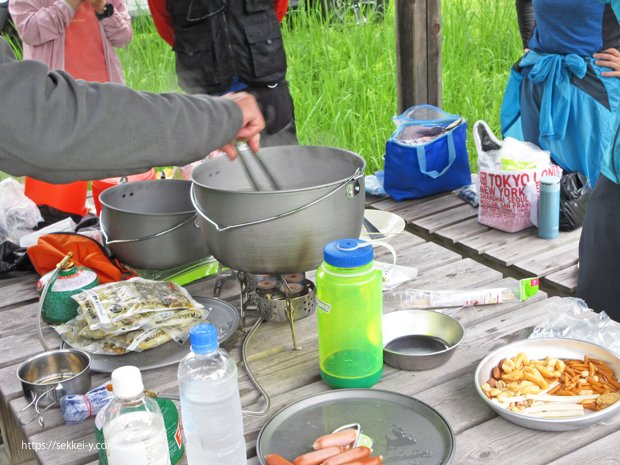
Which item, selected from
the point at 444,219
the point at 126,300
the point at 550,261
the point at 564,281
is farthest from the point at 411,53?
the point at 126,300

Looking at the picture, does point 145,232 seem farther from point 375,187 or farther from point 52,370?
point 375,187

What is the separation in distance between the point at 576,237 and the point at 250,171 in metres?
1.47

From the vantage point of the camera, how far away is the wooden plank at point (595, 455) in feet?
4.24

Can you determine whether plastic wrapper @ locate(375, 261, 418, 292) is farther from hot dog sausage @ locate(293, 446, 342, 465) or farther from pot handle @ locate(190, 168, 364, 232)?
hot dog sausage @ locate(293, 446, 342, 465)

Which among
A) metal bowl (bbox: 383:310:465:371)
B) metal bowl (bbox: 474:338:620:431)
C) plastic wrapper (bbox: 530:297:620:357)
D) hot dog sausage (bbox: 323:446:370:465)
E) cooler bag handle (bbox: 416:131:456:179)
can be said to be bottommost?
cooler bag handle (bbox: 416:131:456:179)

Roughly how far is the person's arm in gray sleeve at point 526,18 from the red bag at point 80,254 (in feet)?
9.40

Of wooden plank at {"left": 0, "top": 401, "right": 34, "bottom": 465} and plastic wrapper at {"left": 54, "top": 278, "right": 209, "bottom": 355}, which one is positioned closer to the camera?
plastic wrapper at {"left": 54, "top": 278, "right": 209, "bottom": 355}

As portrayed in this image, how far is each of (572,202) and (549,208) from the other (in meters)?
0.22

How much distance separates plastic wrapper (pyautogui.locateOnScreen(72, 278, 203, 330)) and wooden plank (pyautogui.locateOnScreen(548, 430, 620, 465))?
99cm

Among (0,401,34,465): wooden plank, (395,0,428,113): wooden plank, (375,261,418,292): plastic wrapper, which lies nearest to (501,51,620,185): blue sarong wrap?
(395,0,428,113): wooden plank

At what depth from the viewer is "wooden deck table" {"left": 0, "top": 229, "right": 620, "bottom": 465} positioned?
1348 millimetres

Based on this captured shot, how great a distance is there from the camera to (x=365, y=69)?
5344 millimetres

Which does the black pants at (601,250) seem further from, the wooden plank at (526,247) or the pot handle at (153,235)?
the pot handle at (153,235)

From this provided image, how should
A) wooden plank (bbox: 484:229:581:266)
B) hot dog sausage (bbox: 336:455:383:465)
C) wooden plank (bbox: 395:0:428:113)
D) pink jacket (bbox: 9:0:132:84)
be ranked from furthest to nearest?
1. pink jacket (bbox: 9:0:132:84)
2. wooden plank (bbox: 395:0:428:113)
3. wooden plank (bbox: 484:229:581:266)
4. hot dog sausage (bbox: 336:455:383:465)
